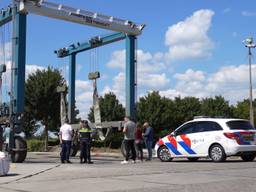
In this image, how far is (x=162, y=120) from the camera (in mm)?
63625

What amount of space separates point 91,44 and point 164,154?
12.6 m

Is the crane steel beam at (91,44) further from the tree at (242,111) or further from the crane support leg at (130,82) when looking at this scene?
the tree at (242,111)

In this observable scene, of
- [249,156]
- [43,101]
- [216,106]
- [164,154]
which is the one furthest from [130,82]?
Result: [216,106]

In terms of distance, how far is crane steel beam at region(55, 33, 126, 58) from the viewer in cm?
2950

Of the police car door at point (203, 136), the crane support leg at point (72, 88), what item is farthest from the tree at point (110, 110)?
the police car door at point (203, 136)

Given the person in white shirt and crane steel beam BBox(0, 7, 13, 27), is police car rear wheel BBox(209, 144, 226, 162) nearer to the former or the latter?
the person in white shirt

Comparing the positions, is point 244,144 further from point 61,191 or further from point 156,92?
point 156,92

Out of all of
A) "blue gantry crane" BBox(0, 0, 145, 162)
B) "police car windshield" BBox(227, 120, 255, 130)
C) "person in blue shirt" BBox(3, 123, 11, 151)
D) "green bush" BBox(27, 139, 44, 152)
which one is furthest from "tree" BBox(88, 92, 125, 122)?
"police car windshield" BBox(227, 120, 255, 130)

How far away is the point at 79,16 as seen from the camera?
1052 inches

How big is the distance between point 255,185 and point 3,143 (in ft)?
42.1

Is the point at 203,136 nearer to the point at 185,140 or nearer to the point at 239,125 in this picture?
the point at 185,140

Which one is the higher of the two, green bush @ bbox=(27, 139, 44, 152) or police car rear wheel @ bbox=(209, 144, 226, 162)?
green bush @ bbox=(27, 139, 44, 152)

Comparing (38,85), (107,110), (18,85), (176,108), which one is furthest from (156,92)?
(18,85)

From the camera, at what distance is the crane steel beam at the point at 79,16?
23.9m
